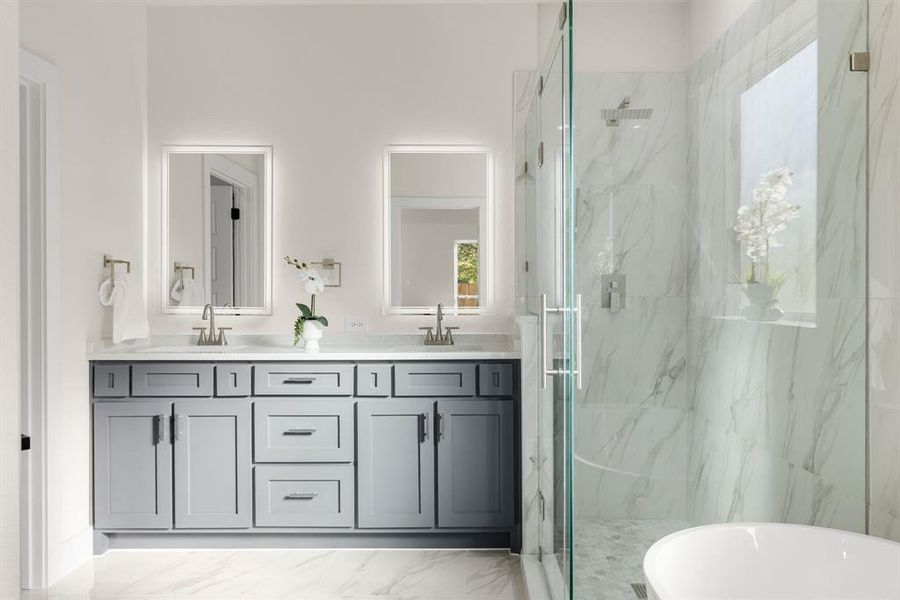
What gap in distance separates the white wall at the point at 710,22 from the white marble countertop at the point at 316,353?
143 centimetres

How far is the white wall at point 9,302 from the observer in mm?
945

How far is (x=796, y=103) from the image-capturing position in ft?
5.40

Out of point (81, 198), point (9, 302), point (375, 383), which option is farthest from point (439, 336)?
point (9, 302)

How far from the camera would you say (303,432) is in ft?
9.28

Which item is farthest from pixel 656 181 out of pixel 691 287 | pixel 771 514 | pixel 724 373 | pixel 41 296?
pixel 41 296

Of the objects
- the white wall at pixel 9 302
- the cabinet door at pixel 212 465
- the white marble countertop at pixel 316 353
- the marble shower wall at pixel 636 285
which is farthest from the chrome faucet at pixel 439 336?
the white wall at pixel 9 302

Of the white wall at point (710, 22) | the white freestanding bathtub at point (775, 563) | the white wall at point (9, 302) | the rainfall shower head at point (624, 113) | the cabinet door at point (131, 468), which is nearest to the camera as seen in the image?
the white wall at point (9, 302)

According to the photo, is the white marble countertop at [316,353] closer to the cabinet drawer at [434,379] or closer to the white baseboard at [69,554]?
the cabinet drawer at [434,379]

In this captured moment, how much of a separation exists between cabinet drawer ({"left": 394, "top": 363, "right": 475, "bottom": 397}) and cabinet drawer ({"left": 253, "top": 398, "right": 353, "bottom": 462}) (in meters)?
0.25

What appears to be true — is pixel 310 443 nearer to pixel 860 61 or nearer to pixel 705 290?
pixel 705 290

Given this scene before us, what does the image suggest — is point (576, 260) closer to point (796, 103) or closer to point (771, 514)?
point (796, 103)

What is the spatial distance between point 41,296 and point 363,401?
4.47 feet

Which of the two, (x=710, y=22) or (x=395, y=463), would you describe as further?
(x=395, y=463)

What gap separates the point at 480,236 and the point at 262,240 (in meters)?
1.16
